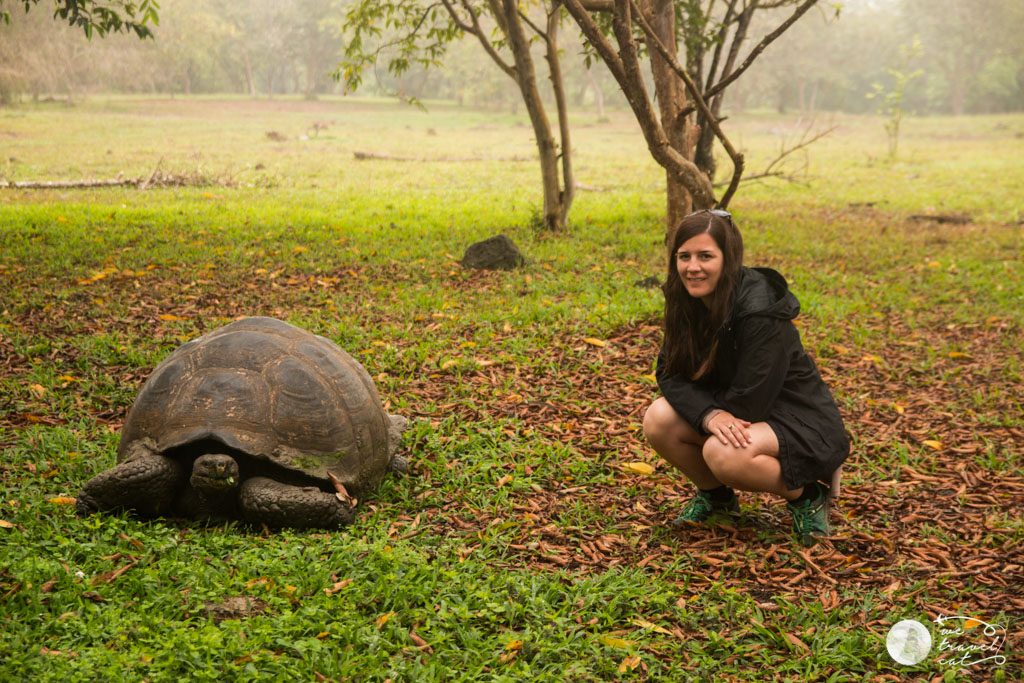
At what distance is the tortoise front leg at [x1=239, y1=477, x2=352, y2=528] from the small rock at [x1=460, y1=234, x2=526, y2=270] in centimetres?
556

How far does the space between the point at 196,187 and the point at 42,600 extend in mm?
13057

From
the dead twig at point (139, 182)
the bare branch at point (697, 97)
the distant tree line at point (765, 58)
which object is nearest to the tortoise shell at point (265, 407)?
the bare branch at point (697, 97)

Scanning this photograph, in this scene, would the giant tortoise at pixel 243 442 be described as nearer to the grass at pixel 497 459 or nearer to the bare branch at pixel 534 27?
the grass at pixel 497 459

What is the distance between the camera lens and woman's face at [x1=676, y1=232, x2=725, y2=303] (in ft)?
12.6

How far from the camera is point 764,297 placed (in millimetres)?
3855

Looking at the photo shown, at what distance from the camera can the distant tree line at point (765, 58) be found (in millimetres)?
46406

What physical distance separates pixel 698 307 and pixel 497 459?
5.64 feet

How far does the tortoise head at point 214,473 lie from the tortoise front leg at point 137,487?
14cm

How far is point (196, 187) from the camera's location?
15.1 m

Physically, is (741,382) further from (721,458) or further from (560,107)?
(560,107)

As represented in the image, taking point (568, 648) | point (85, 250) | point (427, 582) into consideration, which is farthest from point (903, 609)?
point (85, 250)

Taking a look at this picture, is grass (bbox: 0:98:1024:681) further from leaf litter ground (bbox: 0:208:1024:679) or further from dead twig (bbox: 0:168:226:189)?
dead twig (bbox: 0:168:226:189)

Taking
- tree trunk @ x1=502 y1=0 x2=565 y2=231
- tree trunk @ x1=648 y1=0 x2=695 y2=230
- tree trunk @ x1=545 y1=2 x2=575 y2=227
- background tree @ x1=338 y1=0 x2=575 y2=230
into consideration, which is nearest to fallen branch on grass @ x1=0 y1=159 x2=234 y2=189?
background tree @ x1=338 y1=0 x2=575 y2=230

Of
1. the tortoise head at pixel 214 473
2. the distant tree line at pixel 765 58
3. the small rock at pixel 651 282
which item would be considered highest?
the distant tree line at pixel 765 58
